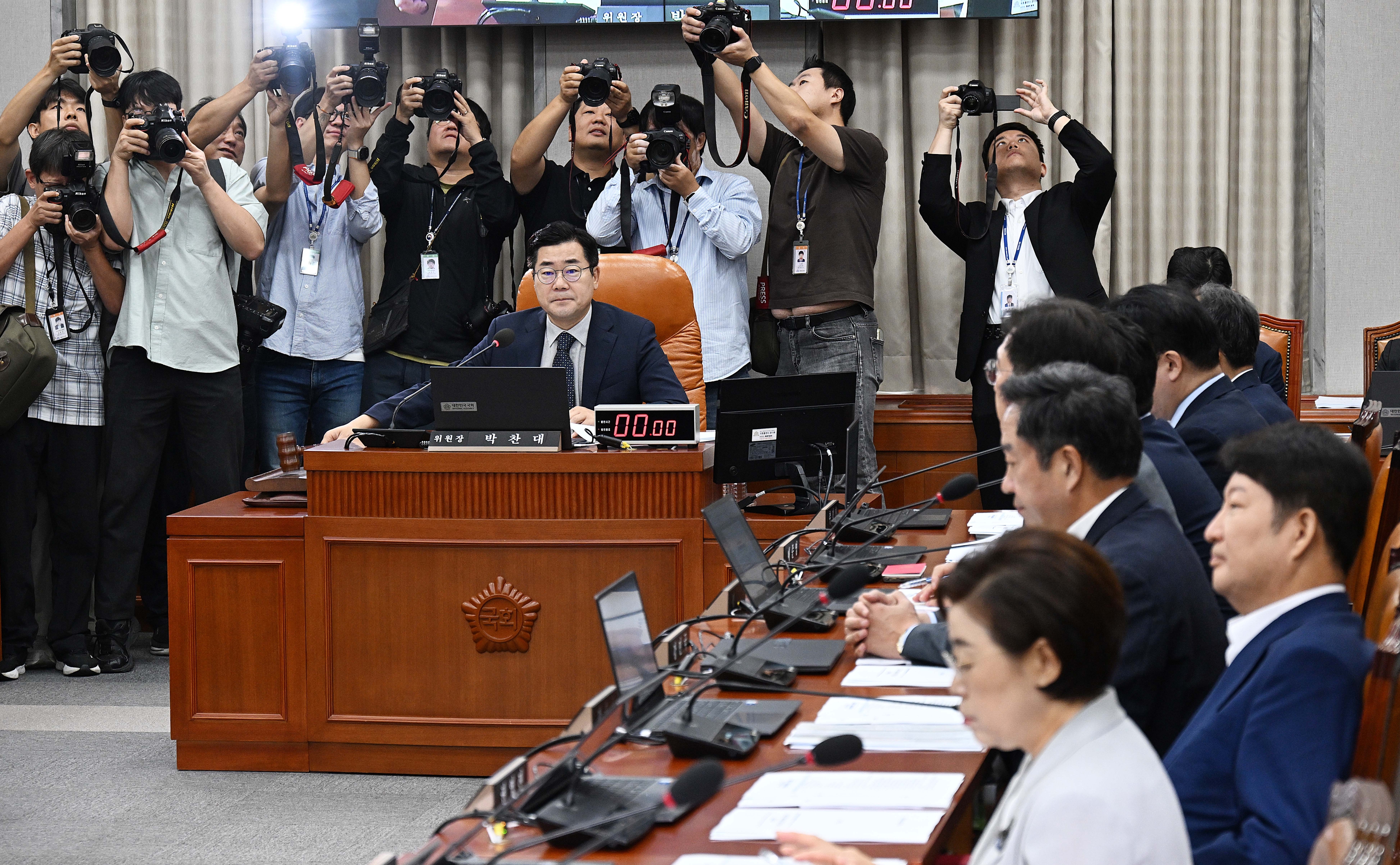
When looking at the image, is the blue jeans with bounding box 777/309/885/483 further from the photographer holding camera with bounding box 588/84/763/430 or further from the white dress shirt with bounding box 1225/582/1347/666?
the white dress shirt with bounding box 1225/582/1347/666

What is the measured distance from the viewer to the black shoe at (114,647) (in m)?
4.59

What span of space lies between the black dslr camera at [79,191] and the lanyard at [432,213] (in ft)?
3.06

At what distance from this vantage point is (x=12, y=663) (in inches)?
178

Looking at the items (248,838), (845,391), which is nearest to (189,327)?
(248,838)

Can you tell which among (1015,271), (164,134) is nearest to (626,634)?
(164,134)

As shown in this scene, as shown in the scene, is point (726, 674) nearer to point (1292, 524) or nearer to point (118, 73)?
point (1292, 524)

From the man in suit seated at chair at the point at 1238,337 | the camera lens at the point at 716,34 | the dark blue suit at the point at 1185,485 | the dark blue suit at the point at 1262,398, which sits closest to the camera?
the dark blue suit at the point at 1185,485

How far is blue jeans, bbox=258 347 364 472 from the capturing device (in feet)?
16.1

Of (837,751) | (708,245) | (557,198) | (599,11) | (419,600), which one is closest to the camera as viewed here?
(837,751)

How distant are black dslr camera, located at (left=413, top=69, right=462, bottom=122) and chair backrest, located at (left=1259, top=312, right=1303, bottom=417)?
9.72 feet

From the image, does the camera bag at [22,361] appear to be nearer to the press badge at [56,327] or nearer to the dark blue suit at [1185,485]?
the press badge at [56,327]

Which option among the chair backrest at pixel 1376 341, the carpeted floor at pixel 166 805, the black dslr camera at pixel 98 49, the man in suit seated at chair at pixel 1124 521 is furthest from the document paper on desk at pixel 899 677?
the chair backrest at pixel 1376 341

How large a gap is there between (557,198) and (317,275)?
916 millimetres

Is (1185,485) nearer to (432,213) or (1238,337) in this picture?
(1238,337)
